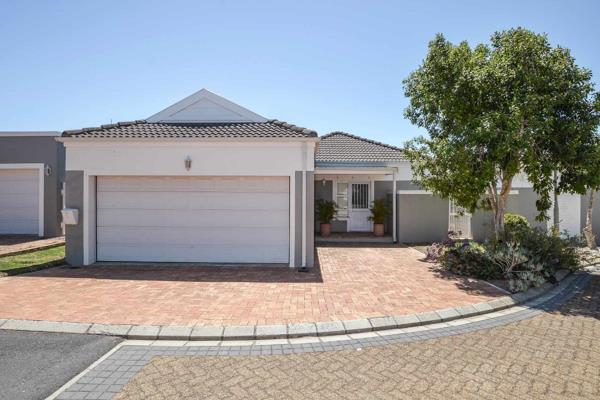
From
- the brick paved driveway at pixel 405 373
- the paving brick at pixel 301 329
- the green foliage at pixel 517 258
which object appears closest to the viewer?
the brick paved driveway at pixel 405 373

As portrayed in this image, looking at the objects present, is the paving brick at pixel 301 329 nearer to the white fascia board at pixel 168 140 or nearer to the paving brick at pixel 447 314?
the paving brick at pixel 447 314

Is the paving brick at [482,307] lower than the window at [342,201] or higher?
lower

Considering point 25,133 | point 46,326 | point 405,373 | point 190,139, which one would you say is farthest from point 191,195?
point 25,133

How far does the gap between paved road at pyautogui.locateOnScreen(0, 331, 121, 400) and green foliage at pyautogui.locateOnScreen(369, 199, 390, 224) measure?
11.9m

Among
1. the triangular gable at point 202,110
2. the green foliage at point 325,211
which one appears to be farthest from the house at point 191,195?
the green foliage at point 325,211

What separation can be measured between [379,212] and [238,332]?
11051 millimetres

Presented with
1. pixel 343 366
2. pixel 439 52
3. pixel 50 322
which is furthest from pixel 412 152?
pixel 50 322

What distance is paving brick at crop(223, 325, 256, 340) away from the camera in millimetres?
4871

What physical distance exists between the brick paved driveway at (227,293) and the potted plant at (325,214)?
5.60 meters

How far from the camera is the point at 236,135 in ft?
30.5

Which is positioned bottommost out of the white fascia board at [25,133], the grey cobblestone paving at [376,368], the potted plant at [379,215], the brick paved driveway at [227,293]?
the grey cobblestone paving at [376,368]

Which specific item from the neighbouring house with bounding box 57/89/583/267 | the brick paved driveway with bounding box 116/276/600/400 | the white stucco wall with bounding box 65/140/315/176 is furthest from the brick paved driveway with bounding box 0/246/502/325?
the white stucco wall with bounding box 65/140/315/176

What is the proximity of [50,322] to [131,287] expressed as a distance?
6.45 feet

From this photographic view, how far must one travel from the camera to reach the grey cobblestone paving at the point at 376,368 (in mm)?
3545
